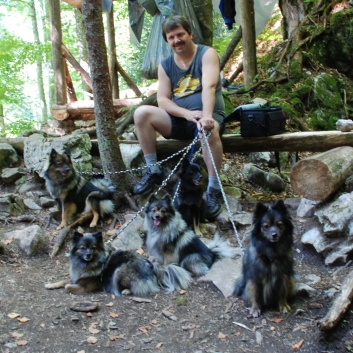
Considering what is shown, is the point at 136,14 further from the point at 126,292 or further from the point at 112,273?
the point at 126,292

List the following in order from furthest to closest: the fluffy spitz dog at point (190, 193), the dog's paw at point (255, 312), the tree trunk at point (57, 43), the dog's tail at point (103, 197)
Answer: the tree trunk at point (57, 43) < the dog's tail at point (103, 197) < the fluffy spitz dog at point (190, 193) < the dog's paw at point (255, 312)

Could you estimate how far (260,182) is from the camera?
6031mm

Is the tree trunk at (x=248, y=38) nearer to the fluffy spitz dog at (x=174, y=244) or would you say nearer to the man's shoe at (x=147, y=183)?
the man's shoe at (x=147, y=183)

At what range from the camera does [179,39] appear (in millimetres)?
4461

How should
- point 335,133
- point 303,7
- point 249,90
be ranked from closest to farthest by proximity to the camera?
point 335,133
point 249,90
point 303,7

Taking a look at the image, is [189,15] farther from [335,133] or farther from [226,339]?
[226,339]

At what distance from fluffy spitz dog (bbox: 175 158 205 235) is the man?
28 cm

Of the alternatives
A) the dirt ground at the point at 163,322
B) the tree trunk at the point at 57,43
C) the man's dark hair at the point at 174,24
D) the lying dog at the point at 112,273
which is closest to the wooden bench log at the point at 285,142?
the man's dark hair at the point at 174,24

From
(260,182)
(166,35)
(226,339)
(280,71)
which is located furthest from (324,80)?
(226,339)

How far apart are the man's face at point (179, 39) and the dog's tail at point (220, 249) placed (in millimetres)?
2145

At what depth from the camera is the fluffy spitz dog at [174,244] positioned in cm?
382

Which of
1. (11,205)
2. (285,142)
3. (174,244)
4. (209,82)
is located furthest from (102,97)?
(285,142)

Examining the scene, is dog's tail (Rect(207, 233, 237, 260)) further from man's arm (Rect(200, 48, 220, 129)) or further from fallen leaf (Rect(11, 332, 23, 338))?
fallen leaf (Rect(11, 332, 23, 338))

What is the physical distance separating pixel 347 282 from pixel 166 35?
10.5 feet
